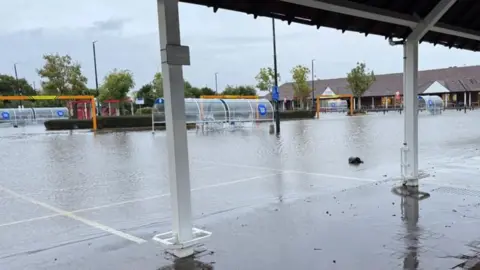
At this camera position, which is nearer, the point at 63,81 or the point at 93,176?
the point at 93,176

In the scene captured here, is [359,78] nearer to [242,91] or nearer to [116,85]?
Answer: [242,91]

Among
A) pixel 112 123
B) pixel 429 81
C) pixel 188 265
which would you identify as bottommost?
pixel 188 265

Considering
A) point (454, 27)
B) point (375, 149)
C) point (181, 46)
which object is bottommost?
point (375, 149)

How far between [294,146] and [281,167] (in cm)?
555

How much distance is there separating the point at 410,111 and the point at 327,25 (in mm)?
2336

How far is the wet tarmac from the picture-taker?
15.9ft

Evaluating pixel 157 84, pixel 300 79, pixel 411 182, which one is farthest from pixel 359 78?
pixel 411 182

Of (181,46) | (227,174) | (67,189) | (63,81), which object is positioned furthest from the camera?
(63,81)

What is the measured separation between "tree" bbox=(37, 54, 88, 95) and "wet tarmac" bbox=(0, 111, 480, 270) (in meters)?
32.1

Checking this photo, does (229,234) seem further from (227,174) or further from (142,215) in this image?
(227,174)

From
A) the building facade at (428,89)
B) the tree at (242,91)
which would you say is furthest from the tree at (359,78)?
the tree at (242,91)

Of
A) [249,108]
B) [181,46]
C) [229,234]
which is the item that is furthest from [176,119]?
[249,108]

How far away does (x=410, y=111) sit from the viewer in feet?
26.3

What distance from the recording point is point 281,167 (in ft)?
38.4
